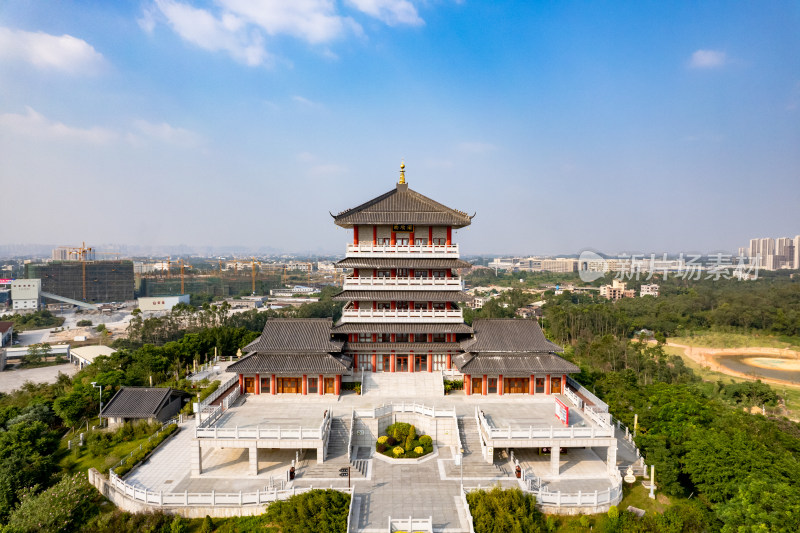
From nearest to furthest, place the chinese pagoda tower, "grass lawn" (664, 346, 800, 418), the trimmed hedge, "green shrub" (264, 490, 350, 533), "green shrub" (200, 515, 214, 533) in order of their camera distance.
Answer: "green shrub" (264, 490, 350, 533) < "green shrub" (200, 515, 214, 533) < the trimmed hedge < the chinese pagoda tower < "grass lawn" (664, 346, 800, 418)

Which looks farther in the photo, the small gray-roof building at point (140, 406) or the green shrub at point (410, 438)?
the small gray-roof building at point (140, 406)

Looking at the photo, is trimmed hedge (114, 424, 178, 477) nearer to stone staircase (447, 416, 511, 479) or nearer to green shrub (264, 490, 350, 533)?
green shrub (264, 490, 350, 533)

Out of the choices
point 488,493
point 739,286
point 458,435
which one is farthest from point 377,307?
point 739,286

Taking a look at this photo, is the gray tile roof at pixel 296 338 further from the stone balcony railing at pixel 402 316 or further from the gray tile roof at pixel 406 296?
the gray tile roof at pixel 406 296

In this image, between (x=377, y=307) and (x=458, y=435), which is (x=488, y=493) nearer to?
(x=458, y=435)

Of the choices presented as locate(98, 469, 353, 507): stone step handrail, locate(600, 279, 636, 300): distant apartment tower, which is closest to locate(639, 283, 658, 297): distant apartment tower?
locate(600, 279, 636, 300): distant apartment tower

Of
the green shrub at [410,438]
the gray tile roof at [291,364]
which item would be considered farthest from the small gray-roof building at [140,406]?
the green shrub at [410,438]

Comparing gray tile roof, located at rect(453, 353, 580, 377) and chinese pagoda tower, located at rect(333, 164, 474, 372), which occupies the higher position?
chinese pagoda tower, located at rect(333, 164, 474, 372)
